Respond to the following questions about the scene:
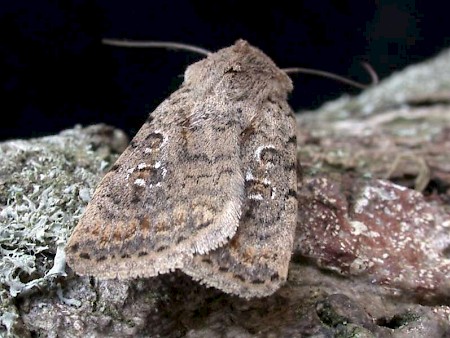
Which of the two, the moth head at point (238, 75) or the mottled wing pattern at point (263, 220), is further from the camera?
the moth head at point (238, 75)

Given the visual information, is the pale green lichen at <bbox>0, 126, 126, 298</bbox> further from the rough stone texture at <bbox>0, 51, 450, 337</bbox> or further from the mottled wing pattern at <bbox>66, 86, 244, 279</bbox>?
the mottled wing pattern at <bbox>66, 86, 244, 279</bbox>

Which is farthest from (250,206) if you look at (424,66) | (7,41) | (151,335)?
(424,66)

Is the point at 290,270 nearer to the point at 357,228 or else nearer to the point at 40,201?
the point at 357,228

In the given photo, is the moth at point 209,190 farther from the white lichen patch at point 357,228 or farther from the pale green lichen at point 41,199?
the white lichen patch at point 357,228

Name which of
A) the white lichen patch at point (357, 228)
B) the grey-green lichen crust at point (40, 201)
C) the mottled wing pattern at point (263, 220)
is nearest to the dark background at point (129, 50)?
the grey-green lichen crust at point (40, 201)

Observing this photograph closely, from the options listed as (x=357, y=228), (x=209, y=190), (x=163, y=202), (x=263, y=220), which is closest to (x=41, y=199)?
(x=163, y=202)
